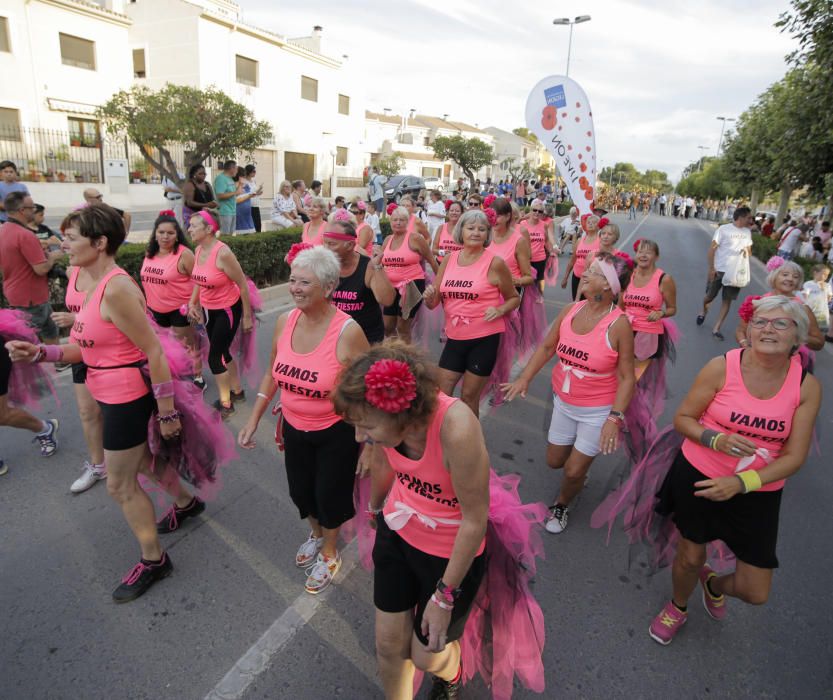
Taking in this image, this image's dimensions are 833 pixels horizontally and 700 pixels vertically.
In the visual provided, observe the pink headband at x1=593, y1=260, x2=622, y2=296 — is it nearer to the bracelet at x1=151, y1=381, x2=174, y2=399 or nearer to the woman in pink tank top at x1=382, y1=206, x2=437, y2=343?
the bracelet at x1=151, y1=381, x2=174, y2=399

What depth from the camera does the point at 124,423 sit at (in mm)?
2910

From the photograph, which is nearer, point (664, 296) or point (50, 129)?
point (664, 296)

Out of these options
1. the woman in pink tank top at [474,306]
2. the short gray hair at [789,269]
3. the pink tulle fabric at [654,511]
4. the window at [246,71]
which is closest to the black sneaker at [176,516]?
the woman in pink tank top at [474,306]

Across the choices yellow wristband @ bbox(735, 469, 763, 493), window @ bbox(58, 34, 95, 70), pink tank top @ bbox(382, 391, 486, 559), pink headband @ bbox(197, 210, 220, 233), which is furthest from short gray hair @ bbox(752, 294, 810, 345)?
window @ bbox(58, 34, 95, 70)

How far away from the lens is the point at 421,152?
63.6 m

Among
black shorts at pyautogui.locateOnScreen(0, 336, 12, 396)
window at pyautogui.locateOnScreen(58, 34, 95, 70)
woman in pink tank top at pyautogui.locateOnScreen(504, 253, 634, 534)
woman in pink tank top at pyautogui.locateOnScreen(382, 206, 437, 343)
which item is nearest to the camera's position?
woman in pink tank top at pyautogui.locateOnScreen(504, 253, 634, 534)

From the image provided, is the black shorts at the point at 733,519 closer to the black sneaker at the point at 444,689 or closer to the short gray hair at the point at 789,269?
the black sneaker at the point at 444,689

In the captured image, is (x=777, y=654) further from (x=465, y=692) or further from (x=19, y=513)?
(x=19, y=513)

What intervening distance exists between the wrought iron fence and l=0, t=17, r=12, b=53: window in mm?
3596

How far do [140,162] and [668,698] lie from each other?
28774mm

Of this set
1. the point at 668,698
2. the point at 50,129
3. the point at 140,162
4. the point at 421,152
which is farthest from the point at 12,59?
the point at 421,152

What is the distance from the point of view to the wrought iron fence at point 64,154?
21.7m

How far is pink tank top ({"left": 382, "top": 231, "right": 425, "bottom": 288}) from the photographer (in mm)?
6629

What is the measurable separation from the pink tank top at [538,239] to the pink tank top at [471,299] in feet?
16.2
